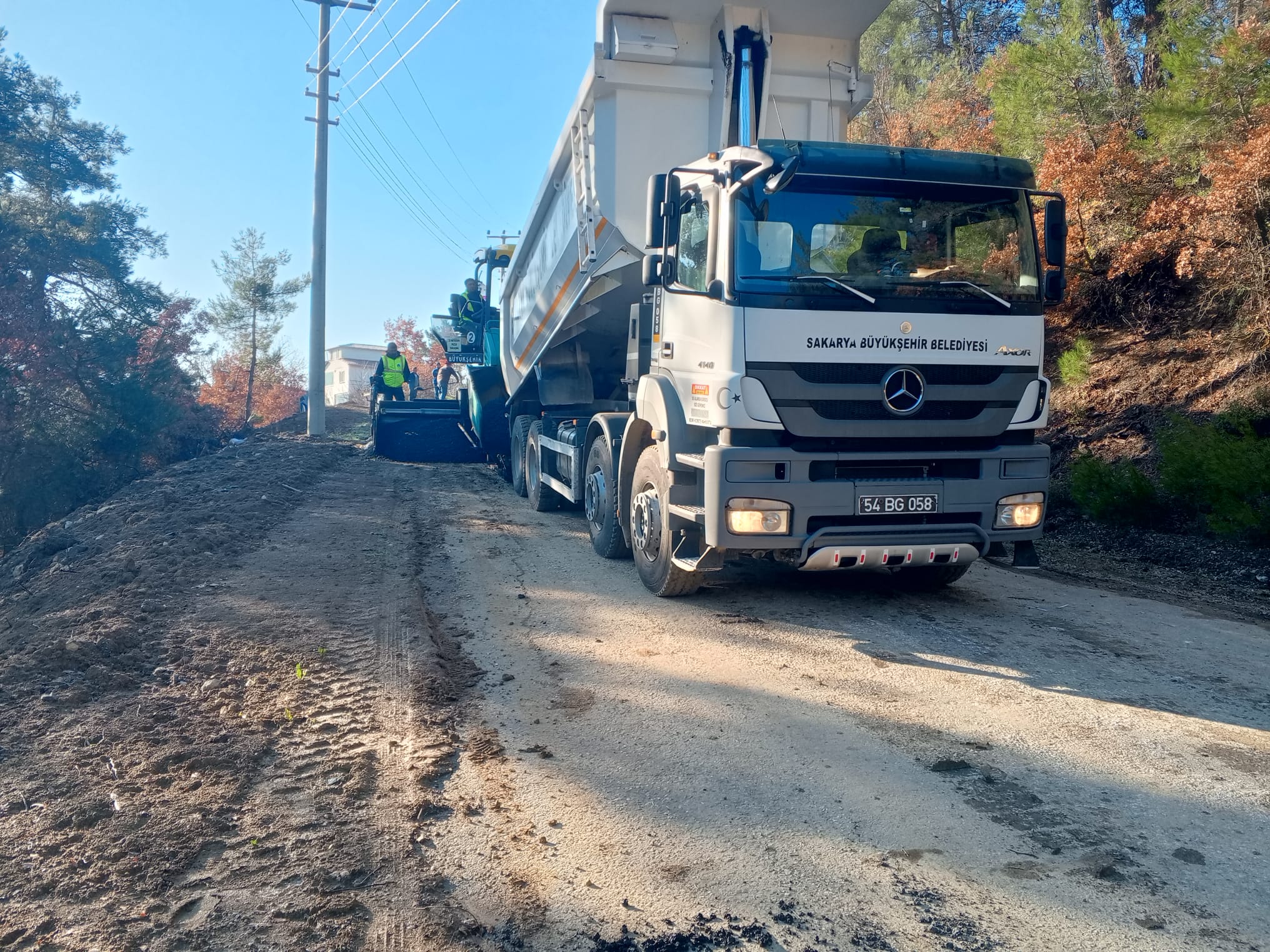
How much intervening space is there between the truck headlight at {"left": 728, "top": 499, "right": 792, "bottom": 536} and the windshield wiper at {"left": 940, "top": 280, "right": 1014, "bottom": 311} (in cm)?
174

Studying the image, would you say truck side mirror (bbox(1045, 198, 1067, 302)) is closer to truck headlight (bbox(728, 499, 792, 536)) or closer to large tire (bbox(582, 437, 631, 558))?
truck headlight (bbox(728, 499, 792, 536))

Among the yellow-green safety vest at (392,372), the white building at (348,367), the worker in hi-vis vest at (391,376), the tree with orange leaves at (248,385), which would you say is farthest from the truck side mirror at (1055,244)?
the white building at (348,367)

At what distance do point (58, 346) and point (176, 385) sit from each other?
334 cm

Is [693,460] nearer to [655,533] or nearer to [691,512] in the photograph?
[691,512]

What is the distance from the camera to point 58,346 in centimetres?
1978

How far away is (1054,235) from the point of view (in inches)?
234

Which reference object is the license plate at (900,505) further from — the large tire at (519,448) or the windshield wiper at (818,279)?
the large tire at (519,448)

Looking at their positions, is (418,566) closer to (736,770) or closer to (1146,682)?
(736,770)

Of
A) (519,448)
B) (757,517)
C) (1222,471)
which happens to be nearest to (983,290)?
(757,517)

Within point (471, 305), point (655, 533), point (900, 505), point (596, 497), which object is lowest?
point (655, 533)

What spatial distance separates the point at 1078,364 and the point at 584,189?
25.2ft

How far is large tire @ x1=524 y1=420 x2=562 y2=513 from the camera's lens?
1090 centimetres

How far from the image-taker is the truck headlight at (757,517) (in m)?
5.43

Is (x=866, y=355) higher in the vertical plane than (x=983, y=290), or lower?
lower
